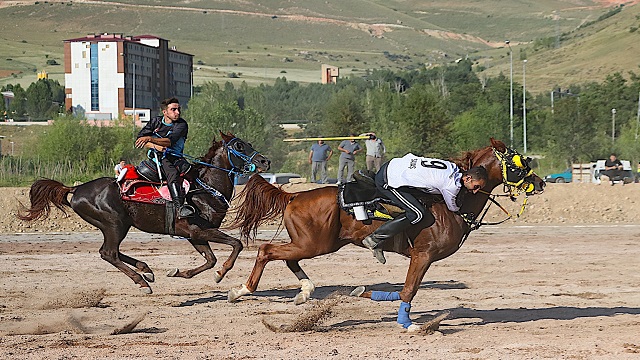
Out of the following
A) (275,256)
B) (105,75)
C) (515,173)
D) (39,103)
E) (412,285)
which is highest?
(105,75)

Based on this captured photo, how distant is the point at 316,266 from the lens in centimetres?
1691

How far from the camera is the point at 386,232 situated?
10.7m

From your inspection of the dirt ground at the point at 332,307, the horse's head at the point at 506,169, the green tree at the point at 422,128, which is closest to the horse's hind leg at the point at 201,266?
the dirt ground at the point at 332,307

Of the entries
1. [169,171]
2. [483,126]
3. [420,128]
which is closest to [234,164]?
[169,171]

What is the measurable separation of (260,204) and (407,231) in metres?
1.88

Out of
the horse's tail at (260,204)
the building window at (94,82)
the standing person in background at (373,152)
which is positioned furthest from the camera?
the building window at (94,82)

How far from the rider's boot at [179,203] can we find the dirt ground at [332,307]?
3.83ft

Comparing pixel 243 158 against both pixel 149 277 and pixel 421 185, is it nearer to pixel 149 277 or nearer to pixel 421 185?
pixel 149 277

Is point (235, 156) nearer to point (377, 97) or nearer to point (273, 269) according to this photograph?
point (273, 269)

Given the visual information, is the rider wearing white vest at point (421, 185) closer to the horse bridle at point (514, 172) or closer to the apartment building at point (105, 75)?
the horse bridle at point (514, 172)

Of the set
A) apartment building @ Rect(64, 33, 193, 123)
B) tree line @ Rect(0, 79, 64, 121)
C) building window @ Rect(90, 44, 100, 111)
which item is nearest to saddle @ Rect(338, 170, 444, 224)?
apartment building @ Rect(64, 33, 193, 123)

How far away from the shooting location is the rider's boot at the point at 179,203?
13.2 metres

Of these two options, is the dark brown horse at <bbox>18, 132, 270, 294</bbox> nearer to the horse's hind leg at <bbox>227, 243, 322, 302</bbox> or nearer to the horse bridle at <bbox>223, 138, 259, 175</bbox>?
the horse bridle at <bbox>223, 138, 259, 175</bbox>

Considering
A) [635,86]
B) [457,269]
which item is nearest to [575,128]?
[635,86]
